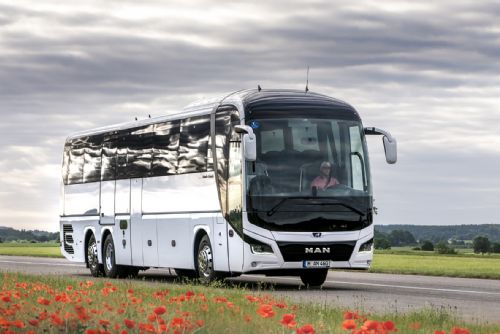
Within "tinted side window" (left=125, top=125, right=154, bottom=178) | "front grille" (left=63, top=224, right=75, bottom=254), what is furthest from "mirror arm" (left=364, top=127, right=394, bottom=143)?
"front grille" (left=63, top=224, right=75, bottom=254)

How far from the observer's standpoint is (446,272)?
101ft

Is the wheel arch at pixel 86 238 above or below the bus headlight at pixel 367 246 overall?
above

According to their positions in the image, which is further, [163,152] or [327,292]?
[163,152]

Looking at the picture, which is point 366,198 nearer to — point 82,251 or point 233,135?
point 233,135

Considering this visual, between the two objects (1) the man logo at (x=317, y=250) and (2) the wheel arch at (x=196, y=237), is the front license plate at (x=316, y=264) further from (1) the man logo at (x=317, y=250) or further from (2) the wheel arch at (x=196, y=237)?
(2) the wheel arch at (x=196, y=237)

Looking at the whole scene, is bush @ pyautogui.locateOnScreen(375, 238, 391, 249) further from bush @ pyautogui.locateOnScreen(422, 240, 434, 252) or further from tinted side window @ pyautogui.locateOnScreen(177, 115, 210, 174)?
tinted side window @ pyautogui.locateOnScreen(177, 115, 210, 174)

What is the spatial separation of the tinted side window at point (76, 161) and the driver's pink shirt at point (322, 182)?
399 inches

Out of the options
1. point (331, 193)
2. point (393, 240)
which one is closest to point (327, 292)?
Answer: point (331, 193)

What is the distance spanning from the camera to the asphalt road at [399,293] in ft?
58.3

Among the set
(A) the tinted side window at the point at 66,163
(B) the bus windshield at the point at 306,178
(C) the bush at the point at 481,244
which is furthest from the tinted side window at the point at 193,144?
(C) the bush at the point at 481,244

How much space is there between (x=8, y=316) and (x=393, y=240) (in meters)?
61.5

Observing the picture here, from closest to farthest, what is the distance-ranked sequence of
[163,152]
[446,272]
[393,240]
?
1. [163,152]
2. [446,272]
3. [393,240]

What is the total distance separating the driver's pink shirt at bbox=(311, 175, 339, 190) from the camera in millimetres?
22641

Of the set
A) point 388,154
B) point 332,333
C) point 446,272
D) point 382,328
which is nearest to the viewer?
point 382,328
